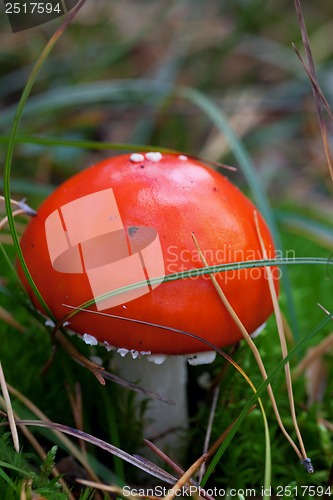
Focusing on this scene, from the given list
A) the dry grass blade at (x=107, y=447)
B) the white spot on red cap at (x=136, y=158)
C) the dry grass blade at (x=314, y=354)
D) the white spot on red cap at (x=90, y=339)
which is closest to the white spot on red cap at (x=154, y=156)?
the white spot on red cap at (x=136, y=158)

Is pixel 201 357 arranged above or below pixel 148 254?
below

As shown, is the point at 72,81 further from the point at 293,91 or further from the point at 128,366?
the point at 128,366

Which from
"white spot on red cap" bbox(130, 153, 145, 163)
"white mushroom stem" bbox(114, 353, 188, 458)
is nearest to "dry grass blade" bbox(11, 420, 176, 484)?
"white mushroom stem" bbox(114, 353, 188, 458)

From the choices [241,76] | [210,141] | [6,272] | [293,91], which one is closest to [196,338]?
[6,272]

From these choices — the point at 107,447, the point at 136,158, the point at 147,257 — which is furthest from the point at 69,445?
the point at 136,158

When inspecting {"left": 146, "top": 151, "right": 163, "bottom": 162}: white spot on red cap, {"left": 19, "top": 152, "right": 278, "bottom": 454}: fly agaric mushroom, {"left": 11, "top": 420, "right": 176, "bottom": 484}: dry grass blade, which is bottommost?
{"left": 11, "top": 420, "right": 176, "bottom": 484}: dry grass blade

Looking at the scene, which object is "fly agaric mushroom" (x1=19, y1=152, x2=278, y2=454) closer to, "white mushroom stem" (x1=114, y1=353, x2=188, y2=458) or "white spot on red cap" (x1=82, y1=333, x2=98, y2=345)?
"white spot on red cap" (x1=82, y1=333, x2=98, y2=345)

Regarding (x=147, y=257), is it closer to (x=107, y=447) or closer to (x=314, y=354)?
(x=107, y=447)

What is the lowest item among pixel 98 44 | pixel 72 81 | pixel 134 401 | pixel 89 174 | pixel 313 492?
pixel 313 492
